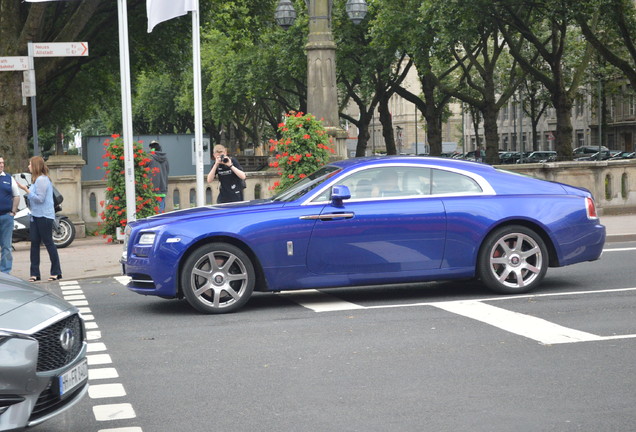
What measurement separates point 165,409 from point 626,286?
21.6 feet

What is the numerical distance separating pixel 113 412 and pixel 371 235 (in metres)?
4.37

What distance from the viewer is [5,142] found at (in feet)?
73.6

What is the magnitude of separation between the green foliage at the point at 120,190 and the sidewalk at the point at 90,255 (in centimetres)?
50

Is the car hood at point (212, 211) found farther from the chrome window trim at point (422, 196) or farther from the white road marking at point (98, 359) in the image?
the white road marking at point (98, 359)

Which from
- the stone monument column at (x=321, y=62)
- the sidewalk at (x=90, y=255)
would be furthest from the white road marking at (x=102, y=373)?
the stone monument column at (x=321, y=62)

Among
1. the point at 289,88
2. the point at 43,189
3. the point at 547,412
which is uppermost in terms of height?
the point at 289,88

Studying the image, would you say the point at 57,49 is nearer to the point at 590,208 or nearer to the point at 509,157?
the point at 590,208

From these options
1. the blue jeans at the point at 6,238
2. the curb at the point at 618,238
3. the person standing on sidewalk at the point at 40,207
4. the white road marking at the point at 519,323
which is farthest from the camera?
the curb at the point at 618,238

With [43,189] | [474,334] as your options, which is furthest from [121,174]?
[474,334]

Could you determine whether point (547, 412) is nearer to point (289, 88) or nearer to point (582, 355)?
point (582, 355)

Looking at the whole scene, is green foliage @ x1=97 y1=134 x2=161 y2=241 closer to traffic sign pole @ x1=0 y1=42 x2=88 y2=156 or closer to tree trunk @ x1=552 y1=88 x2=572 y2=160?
traffic sign pole @ x1=0 y1=42 x2=88 y2=156

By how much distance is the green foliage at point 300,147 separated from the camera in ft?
62.2

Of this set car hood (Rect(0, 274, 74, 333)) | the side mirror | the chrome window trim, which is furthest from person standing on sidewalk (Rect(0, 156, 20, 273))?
car hood (Rect(0, 274, 74, 333))

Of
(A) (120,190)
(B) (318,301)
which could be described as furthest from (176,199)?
(B) (318,301)
